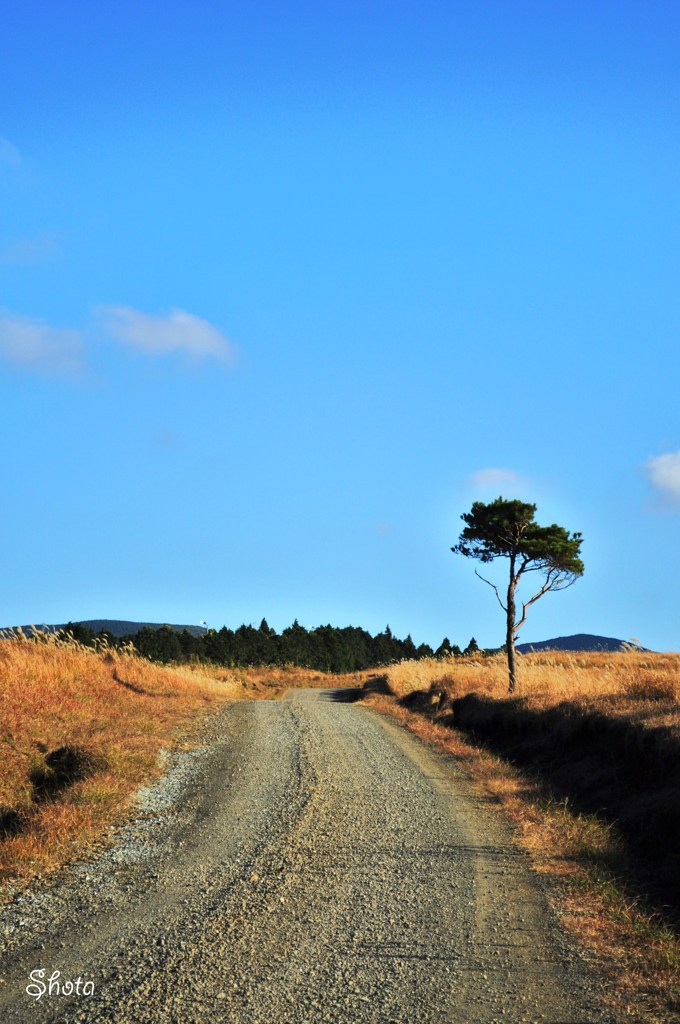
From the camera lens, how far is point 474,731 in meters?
21.7

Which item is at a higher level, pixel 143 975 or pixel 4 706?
pixel 4 706

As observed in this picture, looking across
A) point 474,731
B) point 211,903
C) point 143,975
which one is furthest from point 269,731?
point 143,975

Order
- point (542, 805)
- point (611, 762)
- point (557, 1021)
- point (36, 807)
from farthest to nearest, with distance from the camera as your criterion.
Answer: point (611, 762)
point (542, 805)
point (36, 807)
point (557, 1021)

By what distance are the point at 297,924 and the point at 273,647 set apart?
77.9 m

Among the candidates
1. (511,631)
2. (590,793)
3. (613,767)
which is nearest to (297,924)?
(590,793)

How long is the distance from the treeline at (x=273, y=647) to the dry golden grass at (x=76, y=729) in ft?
148

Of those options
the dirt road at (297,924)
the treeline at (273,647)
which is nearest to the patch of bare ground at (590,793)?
the dirt road at (297,924)

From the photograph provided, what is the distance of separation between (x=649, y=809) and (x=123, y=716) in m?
12.2

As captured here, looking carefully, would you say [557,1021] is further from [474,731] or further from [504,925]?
[474,731]

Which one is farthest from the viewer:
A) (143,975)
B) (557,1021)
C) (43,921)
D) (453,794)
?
(453,794)

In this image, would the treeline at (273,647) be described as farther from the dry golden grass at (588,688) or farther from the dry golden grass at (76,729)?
the dry golden grass at (76,729)

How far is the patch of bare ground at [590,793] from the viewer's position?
23.0 feet

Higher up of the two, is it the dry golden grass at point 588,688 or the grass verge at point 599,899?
the dry golden grass at point 588,688

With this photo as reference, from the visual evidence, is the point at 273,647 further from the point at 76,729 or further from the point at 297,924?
the point at 297,924
